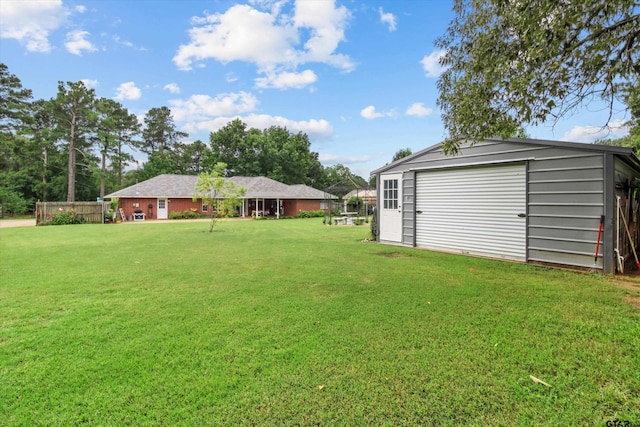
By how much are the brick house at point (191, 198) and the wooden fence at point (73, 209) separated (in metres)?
3.80

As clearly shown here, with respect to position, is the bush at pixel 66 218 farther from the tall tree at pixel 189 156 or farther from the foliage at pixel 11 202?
the tall tree at pixel 189 156

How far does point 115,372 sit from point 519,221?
7899 millimetres

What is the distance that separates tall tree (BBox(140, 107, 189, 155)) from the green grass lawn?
4700cm

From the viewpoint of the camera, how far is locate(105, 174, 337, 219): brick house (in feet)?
86.4

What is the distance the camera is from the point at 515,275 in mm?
5723

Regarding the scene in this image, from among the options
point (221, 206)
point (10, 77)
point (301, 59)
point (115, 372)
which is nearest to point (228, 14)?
point (301, 59)

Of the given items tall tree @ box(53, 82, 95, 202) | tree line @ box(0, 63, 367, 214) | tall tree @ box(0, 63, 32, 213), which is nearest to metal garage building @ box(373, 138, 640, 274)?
tree line @ box(0, 63, 367, 214)

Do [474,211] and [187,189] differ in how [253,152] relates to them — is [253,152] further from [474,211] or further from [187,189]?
[474,211]

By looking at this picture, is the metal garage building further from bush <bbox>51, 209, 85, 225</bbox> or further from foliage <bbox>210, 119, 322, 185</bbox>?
foliage <bbox>210, 119, 322, 185</bbox>

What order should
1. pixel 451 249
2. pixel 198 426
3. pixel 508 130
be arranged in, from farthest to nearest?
pixel 451 249
pixel 508 130
pixel 198 426

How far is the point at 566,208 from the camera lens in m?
6.32

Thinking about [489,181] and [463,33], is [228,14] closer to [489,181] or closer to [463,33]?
[463,33]

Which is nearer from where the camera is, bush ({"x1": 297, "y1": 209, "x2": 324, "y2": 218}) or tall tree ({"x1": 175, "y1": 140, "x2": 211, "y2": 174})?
bush ({"x1": 297, "y1": 209, "x2": 324, "y2": 218})

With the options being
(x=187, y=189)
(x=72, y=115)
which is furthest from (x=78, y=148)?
(x=187, y=189)
